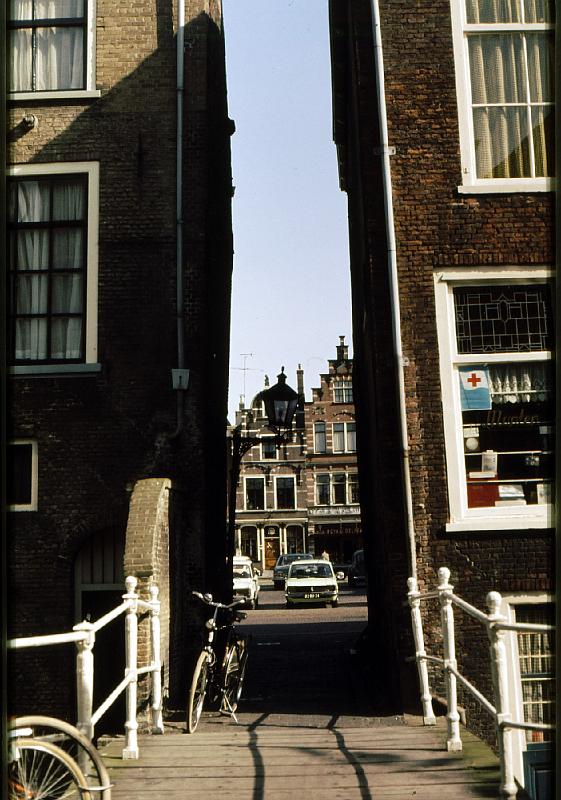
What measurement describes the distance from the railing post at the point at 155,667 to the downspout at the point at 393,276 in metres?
2.75

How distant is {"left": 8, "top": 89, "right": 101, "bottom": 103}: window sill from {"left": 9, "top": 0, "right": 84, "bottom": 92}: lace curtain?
0.20 meters

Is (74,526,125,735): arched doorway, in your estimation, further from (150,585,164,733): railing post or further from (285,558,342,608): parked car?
(285,558,342,608): parked car

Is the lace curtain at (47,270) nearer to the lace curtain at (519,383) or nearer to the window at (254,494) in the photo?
the lace curtain at (519,383)

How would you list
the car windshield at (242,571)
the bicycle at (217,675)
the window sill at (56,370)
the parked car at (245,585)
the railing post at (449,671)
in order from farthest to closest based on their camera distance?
the car windshield at (242,571) → the parked car at (245,585) → the window sill at (56,370) → the bicycle at (217,675) → the railing post at (449,671)

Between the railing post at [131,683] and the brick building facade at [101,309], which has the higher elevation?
the brick building facade at [101,309]

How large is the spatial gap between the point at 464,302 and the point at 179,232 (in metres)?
4.05

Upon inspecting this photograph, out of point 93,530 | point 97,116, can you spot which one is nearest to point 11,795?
point 93,530

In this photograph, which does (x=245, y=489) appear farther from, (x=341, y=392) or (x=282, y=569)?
(x=282, y=569)

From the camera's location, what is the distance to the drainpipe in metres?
11.7

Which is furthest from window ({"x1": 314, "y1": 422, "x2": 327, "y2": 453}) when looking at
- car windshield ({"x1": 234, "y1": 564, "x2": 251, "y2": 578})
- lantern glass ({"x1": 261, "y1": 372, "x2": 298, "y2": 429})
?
lantern glass ({"x1": 261, "y1": 372, "x2": 298, "y2": 429})

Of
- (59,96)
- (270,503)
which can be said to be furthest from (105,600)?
(270,503)

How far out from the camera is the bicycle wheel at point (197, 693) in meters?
8.50

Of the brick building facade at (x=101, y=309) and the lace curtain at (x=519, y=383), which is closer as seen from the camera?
the lace curtain at (x=519, y=383)

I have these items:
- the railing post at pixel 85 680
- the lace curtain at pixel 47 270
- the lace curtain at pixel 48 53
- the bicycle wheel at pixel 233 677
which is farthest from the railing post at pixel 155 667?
the lace curtain at pixel 48 53
